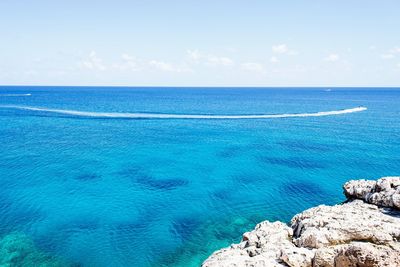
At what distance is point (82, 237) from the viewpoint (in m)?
26.8

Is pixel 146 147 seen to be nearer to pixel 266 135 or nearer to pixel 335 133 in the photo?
pixel 266 135

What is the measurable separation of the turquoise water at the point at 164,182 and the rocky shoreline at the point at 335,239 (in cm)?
1007

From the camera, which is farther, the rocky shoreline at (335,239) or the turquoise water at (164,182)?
the turquoise water at (164,182)

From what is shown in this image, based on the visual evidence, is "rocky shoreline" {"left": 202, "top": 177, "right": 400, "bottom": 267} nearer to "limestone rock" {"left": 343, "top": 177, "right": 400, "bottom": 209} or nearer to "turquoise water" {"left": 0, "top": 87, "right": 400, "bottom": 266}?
"limestone rock" {"left": 343, "top": 177, "right": 400, "bottom": 209}

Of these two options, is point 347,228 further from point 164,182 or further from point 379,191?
point 164,182

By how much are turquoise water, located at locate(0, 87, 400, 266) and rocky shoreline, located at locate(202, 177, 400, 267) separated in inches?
396

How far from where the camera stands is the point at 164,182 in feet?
132

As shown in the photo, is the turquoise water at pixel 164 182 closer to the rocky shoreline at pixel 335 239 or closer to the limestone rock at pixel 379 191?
the rocky shoreline at pixel 335 239

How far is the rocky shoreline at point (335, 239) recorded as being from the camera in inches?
432

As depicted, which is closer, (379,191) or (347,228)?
(347,228)

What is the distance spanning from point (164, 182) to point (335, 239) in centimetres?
2907

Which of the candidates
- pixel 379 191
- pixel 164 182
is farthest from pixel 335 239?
pixel 164 182

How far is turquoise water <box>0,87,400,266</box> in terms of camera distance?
26.5m

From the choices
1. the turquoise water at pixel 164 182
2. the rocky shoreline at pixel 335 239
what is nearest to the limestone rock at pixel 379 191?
the rocky shoreline at pixel 335 239
